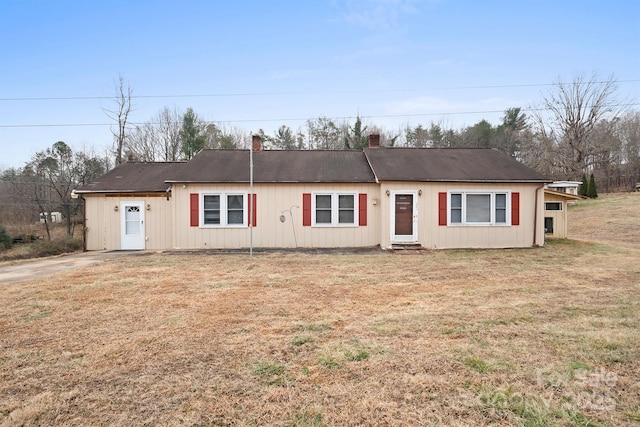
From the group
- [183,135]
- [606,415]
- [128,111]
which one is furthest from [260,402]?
[183,135]

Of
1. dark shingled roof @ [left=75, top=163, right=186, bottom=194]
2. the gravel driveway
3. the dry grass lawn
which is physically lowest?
the gravel driveway

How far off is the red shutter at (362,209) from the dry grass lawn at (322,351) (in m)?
5.32

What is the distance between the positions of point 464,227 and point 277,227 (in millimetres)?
6931

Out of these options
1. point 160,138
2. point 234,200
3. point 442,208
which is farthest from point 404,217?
point 160,138

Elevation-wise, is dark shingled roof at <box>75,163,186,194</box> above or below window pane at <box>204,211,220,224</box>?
above

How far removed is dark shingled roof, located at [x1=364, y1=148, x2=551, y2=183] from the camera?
40.1 feet

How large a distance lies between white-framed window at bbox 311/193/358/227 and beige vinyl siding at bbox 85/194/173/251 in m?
5.61

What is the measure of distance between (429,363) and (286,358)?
1.44m

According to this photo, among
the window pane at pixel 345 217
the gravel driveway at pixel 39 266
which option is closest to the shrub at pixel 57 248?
the gravel driveway at pixel 39 266

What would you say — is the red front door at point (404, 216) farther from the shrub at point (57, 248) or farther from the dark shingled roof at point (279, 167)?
the shrub at point (57, 248)

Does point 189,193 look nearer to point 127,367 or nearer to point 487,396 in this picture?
point 127,367

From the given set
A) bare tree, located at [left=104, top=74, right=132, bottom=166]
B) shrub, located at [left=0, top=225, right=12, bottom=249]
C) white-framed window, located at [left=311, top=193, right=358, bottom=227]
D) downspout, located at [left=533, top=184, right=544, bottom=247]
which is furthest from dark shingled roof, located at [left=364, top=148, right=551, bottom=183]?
bare tree, located at [left=104, top=74, right=132, bottom=166]

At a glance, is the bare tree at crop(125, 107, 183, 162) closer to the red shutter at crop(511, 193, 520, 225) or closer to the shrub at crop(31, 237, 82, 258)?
the shrub at crop(31, 237, 82, 258)

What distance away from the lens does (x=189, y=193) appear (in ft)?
41.0
